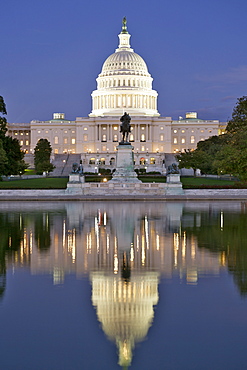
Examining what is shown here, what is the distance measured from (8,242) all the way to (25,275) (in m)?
6.57

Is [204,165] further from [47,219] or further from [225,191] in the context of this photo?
[47,219]

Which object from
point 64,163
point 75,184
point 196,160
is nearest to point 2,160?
point 75,184

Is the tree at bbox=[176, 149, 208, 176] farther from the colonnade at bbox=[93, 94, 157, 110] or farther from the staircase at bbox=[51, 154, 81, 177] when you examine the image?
the colonnade at bbox=[93, 94, 157, 110]

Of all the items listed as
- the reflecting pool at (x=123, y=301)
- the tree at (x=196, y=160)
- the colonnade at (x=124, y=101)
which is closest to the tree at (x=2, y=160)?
the tree at (x=196, y=160)

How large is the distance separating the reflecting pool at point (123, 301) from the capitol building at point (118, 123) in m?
142

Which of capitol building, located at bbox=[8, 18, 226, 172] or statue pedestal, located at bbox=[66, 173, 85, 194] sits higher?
capitol building, located at bbox=[8, 18, 226, 172]

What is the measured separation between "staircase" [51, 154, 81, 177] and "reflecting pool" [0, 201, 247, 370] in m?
93.6

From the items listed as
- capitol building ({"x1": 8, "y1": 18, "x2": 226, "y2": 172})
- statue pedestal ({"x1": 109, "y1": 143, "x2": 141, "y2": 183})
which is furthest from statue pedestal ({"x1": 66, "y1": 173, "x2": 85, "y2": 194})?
capitol building ({"x1": 8, "y1": 18, "x2": 226, "y2": 172})

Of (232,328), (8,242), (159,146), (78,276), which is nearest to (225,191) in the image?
(8,242)

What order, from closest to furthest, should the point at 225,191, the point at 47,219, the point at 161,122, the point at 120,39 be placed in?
1. the point at 47,219
2. the point at 225,191
3. the point at 161,122
4. the point at 120,39

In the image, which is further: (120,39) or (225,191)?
(120,39)

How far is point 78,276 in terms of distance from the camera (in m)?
15.7

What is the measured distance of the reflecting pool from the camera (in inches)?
383

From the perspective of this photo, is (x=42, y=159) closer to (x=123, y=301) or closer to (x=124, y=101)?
(x=124, y=101)
